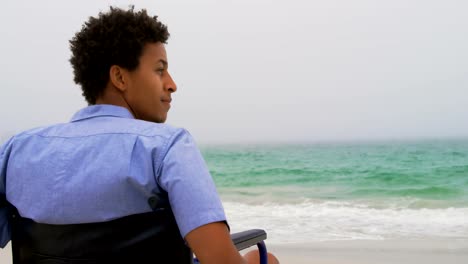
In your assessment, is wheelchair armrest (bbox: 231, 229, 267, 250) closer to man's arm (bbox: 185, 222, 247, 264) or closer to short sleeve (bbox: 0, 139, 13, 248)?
man's arm (bbox: 185, 222, 247, 264)

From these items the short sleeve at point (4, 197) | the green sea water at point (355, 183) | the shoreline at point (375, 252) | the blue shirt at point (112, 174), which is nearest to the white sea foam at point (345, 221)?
the shoreline at point (375, 252)

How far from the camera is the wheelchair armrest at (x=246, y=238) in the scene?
1381mm

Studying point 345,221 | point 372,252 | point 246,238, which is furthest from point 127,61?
point 345,221

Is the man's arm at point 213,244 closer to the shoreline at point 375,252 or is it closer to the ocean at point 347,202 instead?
the shoreline at point 375,252

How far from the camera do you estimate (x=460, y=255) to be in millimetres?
4359

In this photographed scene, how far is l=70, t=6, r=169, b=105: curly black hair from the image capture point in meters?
1.13

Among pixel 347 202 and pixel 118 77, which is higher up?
pixel 118 77

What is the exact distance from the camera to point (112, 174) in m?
0.96

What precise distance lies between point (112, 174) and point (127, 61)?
28cm

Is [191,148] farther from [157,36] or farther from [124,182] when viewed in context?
[157,36]

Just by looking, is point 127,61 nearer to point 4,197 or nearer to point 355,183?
point 4,197

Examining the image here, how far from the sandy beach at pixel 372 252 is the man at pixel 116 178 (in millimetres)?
3200

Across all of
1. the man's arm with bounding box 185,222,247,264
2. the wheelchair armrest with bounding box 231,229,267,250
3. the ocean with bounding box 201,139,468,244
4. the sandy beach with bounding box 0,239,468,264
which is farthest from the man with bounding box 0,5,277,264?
the ocean with bounding box 201,139,468,244

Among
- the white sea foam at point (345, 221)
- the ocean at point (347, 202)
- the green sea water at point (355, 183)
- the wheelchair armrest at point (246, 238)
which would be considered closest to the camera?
the wheelchair armrest at point (246, 238)
